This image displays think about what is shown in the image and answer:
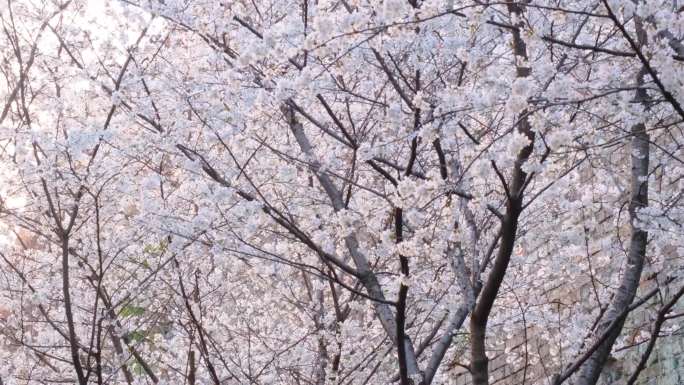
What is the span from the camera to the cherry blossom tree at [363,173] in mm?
3918

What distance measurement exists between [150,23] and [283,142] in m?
1.92

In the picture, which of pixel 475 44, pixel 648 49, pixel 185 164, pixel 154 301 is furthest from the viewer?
pixel 154 301

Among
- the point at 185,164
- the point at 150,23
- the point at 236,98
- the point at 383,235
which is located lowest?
the point at 383,235

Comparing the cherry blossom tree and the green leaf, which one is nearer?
the cherry blossom tree

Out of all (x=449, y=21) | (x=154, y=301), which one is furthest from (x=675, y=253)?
(x=154, y=301)

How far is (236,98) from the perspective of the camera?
5.43m

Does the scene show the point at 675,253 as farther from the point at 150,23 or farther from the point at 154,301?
the point at 154,301

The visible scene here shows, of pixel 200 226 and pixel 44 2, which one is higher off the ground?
pixel 44 2

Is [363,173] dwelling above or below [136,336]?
above

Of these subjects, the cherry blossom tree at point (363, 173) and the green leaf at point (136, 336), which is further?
the green leaf at point (136, 336)

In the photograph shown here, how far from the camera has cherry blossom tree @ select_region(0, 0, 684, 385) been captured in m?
3.92

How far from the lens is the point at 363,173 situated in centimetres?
755

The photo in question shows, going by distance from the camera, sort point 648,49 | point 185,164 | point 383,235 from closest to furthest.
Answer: point 648,49
point 383,235
point 185,164

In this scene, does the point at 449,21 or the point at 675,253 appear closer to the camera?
the point at 449,21
